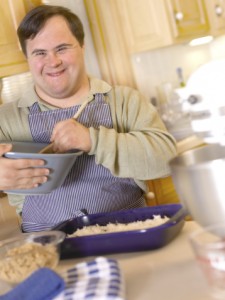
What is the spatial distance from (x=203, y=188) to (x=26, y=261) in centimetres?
35

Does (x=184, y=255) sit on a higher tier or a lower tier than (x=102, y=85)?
lower

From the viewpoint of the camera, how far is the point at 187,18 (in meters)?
3.06

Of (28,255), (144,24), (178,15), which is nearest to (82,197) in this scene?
(28,255)

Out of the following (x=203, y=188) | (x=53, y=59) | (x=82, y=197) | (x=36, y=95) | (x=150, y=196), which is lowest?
(x=150, y=196)

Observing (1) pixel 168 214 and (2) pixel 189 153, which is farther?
(1) pixel 168 214

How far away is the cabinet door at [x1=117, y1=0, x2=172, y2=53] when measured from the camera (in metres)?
2.79

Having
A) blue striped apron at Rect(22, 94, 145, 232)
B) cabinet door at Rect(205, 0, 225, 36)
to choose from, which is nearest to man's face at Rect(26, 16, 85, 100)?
blue striped apron at Rect(22, 94, 145, 232)

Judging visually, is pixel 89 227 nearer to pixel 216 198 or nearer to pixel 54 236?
pixel 54 236

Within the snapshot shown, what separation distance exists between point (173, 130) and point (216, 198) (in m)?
2.24

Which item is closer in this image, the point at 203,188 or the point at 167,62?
the point at 203,188

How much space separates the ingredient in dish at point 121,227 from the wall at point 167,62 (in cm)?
192

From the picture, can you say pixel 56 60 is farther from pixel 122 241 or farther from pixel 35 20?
pixel 122 241

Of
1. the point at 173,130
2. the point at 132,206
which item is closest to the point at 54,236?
the point at 132,206

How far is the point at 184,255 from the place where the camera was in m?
0.95
